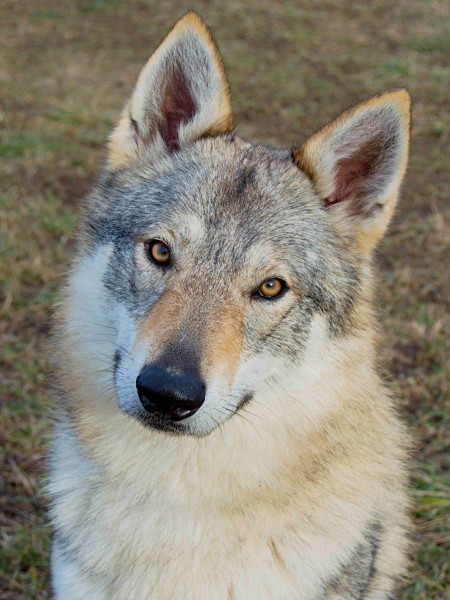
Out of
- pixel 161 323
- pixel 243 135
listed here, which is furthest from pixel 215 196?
pixel 243 135

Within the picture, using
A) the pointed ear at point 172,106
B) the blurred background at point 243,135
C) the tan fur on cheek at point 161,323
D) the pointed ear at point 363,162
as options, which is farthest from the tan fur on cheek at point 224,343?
the blurred background at point 243,135

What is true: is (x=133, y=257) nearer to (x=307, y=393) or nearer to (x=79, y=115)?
(x=307, y=393)

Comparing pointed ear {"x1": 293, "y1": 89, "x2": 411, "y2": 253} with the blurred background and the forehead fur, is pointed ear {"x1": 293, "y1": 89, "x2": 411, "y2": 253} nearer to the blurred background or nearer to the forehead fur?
the forehead fur

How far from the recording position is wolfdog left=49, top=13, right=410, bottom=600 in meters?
2.99

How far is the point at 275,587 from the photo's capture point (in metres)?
3.09

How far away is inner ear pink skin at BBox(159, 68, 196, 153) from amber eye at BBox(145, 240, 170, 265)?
0.60 m

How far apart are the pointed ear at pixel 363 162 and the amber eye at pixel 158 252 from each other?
2.36 ft

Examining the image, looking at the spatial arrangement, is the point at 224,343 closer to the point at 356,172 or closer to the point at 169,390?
the point at 169,390

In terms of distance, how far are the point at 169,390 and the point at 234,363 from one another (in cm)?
33

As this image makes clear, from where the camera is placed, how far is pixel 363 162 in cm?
329

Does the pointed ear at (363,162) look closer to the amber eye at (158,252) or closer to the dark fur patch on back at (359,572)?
the amber eye at (158,252)

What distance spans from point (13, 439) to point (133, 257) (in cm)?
209

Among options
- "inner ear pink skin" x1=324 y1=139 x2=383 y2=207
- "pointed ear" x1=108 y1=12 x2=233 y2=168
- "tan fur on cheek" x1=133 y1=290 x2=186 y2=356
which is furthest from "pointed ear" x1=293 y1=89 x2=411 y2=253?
"tan fur on cheek" x1=133 y1=290 x2=186 y2=356

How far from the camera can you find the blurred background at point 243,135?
449cm
